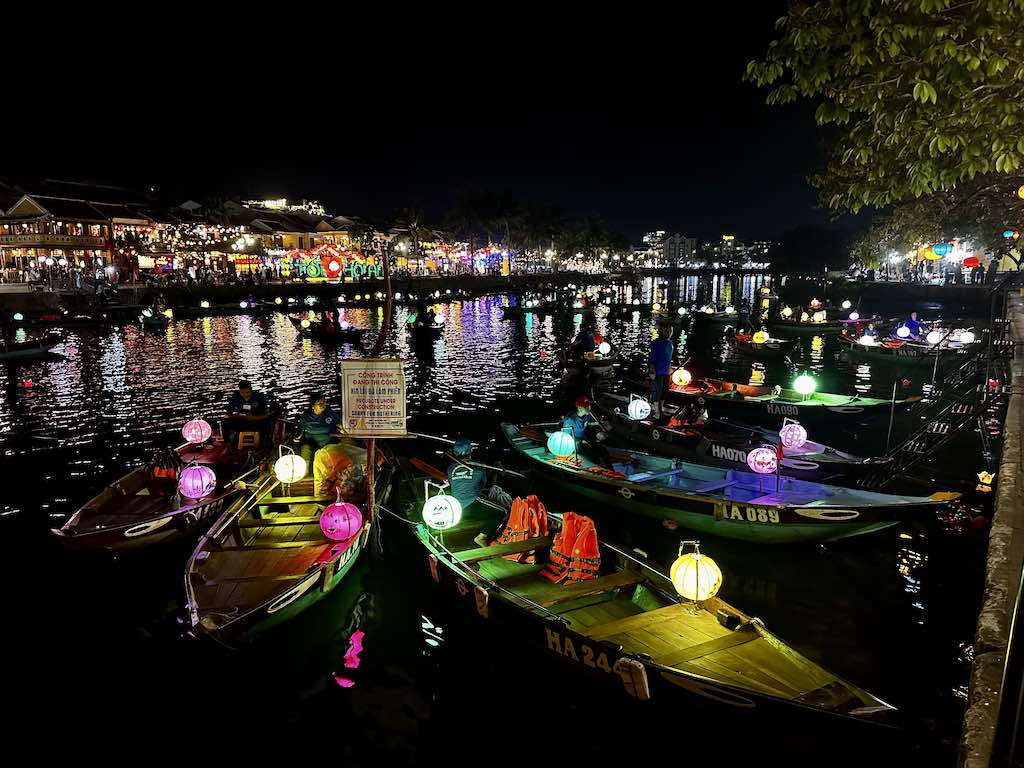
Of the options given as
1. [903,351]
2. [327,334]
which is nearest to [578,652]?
[903,351]

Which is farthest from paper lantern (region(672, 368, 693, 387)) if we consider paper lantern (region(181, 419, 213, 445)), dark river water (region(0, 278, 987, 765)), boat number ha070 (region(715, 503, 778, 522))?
paper lantern (region(181, 419, 213, 445))

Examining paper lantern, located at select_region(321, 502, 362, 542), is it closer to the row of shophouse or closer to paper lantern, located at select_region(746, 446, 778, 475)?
paper lantern, located at select_region(746, 446, 778, 475)

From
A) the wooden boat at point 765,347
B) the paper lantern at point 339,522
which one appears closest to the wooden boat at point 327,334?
the wooden boat at point 765,347

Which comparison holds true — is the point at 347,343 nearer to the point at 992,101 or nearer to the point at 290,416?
the point at 290,416

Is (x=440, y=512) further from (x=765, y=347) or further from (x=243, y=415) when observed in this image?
(x=765, y=347)

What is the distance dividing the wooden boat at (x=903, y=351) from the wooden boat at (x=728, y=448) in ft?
50.3

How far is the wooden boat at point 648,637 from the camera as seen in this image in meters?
6.14

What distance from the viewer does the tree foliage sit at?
5.80 m

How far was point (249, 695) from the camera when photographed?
27.9ft

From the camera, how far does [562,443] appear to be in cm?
1412

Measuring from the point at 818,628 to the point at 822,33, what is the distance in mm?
8116

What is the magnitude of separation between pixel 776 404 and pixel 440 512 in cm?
1434

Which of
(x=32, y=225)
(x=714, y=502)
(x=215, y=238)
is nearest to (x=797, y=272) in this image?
(x=215, y=238)

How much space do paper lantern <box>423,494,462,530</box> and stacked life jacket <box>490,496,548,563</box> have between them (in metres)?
0.83
